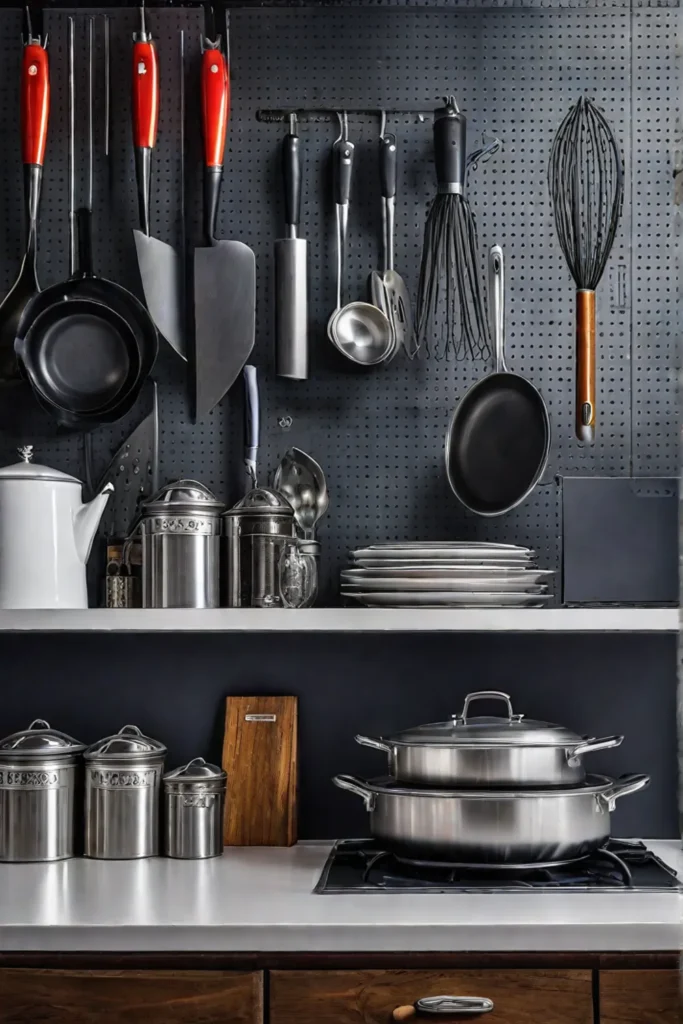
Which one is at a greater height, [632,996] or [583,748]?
[583,748]

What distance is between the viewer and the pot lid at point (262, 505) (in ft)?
6.32

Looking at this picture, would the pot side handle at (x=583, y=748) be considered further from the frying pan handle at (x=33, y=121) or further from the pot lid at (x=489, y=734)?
the frying pan handle at (x=33, y=121)

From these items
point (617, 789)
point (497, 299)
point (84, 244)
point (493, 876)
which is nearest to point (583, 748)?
point (617, 789)

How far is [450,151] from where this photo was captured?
204cm

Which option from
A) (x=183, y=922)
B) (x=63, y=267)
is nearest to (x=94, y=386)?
(x=63, y=267)

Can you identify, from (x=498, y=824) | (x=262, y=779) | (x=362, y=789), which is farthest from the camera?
(x=262, y=779)

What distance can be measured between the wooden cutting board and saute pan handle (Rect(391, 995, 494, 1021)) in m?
0.55

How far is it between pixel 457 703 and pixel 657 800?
385 mm

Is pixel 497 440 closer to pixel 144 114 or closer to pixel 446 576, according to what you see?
pixel 446 576

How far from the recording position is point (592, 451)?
6.91ft

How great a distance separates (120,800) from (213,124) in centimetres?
115

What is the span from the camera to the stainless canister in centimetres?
192

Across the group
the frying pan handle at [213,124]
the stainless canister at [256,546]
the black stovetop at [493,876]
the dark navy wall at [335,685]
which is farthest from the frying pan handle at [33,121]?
the black stovetop at [493,876]

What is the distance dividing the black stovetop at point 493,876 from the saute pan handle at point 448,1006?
17cm
